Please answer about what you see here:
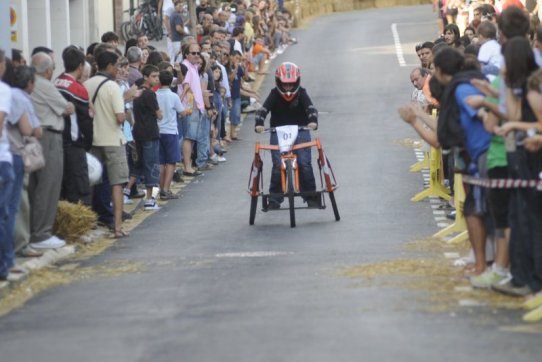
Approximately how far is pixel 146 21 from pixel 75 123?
94.5 feet

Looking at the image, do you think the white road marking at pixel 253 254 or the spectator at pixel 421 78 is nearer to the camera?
the white road marking at pixel 253 254

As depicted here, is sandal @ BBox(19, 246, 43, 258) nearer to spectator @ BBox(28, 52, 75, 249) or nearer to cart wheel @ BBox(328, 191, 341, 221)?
spectator @ BBox(28, 52, 75, 249)

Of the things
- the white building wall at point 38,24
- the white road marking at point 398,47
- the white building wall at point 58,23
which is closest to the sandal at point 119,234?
the white building wall at point 58,23

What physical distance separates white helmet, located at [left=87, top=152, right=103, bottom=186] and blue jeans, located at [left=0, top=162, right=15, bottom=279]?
321 cm

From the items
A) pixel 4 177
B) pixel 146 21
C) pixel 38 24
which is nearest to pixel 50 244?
pixel 4 177

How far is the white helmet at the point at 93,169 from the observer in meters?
18.0

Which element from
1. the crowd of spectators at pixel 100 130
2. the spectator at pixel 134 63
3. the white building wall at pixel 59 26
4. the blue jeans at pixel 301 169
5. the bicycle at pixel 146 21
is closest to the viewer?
the crowd of spectators at pixel 100 130

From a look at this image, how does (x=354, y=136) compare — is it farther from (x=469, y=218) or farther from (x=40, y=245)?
(x=469, y=218)

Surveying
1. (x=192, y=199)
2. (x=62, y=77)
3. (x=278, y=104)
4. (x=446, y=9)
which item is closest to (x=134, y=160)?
(x=192, y=199)

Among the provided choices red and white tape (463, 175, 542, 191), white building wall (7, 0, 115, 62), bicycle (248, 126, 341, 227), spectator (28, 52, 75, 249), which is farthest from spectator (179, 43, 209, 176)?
red and white tape (463, 175, 542, 191)

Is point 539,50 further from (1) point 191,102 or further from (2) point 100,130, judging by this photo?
(1) point 191,102

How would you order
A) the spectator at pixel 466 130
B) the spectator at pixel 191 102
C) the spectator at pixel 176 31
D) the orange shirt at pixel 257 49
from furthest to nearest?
1. the orange shirt at pixel 257 49
2. the spectator at pixel 176 31
3. the spectator at pixel 191 102
4. the spectator at pixel 466 130

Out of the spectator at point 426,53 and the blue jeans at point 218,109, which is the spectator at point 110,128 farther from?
the blue jeans at point 218,109

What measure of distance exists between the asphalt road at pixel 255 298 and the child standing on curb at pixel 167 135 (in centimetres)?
49
